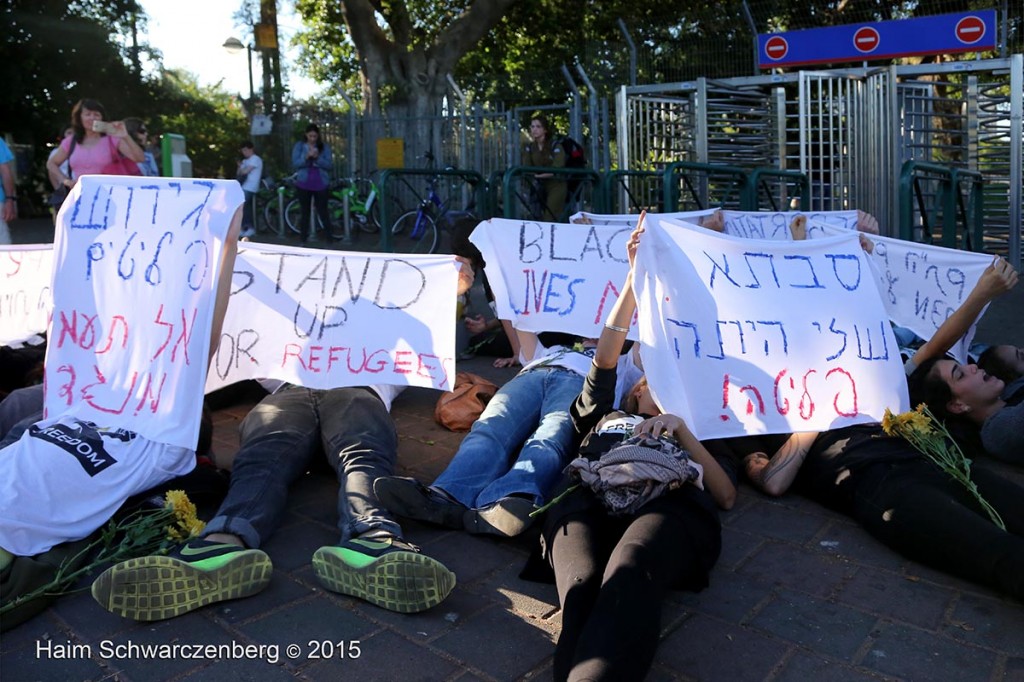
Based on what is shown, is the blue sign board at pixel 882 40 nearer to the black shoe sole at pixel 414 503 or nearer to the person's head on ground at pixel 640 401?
the person's head on ground at pixel 640 401

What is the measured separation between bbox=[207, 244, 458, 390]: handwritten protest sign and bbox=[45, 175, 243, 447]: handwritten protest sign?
61 centimetres

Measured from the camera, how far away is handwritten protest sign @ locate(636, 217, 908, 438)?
11.2 feet

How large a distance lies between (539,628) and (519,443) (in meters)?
1.34

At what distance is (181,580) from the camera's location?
2732 millimetres

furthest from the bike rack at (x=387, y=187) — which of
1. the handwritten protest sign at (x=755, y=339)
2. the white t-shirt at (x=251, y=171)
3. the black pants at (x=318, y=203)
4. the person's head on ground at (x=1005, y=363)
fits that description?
the white t-shirt at (x=251, y=171)

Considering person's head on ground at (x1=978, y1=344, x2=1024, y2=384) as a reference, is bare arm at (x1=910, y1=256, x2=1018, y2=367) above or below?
above

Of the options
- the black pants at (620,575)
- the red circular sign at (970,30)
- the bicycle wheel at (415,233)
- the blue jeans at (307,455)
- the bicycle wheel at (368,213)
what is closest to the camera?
the black pants at (620,575)

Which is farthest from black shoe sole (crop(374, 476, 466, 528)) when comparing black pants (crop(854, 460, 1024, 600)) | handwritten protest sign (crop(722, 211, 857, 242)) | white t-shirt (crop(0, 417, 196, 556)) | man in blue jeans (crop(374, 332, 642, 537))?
handwritten protest sign (crop(722, 211, 857, 242))

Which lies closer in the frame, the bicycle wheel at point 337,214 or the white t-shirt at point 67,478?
the white t-shirt at point 67,478

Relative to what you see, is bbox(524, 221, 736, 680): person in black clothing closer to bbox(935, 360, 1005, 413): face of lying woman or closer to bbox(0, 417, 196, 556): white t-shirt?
bbox(935, 360, 1005, 413): face of lying woman

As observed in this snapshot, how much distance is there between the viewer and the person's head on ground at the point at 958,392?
3.90m

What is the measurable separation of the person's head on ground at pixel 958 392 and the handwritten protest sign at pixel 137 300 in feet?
9.96

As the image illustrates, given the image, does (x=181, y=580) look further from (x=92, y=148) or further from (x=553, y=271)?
(x=92, y=148)

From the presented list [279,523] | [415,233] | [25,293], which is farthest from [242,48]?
[279,523]
